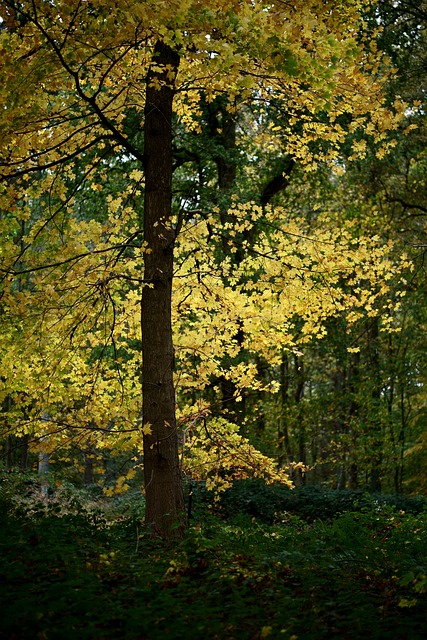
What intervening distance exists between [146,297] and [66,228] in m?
1.36

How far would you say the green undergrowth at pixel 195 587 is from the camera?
11.6 feet

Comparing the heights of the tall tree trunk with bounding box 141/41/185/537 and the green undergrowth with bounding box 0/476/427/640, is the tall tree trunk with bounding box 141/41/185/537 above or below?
above

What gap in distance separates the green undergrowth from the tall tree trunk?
44cm

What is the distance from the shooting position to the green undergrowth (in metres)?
3.52

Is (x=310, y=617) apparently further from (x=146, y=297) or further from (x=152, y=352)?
(x=146, y=297)

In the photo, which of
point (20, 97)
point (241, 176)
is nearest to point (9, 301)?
point (20, 97)

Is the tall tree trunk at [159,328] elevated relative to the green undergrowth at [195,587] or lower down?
elevated

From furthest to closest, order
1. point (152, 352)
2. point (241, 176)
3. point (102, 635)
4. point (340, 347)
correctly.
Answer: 1. point (340, 347)
2. point (241, 176)
3. point (152, 352)
4. point (102, 635)

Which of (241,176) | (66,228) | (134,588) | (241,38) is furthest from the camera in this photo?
(241,176)

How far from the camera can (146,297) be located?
700 centimetres

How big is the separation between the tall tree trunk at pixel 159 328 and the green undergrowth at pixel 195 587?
1.45 ft

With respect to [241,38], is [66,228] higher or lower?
lower

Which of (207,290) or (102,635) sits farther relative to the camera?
(207,290)

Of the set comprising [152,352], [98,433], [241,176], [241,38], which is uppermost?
[241,176]
